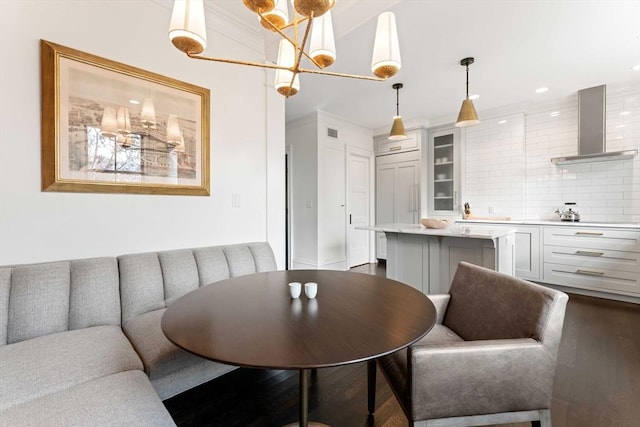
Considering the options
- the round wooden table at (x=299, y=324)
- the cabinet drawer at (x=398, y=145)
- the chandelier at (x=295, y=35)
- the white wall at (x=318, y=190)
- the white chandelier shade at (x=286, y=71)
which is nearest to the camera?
the round wooden table at (x=299, y=324)

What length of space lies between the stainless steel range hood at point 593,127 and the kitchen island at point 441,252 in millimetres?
1937

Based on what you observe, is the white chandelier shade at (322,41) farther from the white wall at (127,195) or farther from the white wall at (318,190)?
the white wall at (318,190)

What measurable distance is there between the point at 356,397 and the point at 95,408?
1255mm

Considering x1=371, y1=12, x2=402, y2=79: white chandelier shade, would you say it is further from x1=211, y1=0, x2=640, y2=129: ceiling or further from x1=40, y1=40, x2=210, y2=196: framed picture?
x1=40, y1=40, x2=210, y2=196: framed picture

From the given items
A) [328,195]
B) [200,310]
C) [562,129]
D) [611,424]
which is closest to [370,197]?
[328,195]

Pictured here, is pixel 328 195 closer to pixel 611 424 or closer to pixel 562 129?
pixel 562 129

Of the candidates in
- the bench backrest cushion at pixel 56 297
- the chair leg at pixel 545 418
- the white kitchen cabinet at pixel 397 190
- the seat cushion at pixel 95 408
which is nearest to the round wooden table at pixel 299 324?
the seat cushion at pixel 95 408

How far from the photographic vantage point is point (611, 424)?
54.7 inches

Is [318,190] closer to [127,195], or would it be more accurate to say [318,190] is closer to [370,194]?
[370,194]

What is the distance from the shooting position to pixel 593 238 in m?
3.29

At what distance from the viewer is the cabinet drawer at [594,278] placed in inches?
122

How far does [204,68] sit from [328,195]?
2717 mm

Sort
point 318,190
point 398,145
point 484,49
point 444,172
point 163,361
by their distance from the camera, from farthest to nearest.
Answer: point 398,145, point 444,172, point 318,190, point 484,49, point 163,361

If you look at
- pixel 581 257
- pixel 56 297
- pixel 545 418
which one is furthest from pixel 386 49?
pixel 581 257
